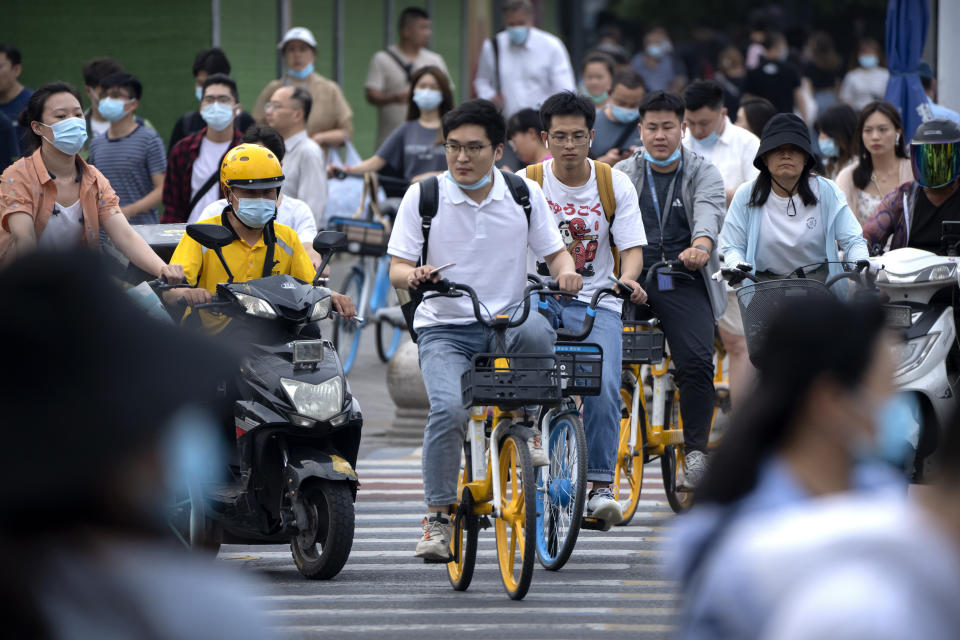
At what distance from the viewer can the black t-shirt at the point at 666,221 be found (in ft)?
30.6

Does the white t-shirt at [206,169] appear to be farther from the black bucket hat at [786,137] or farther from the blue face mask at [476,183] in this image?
the blue face mask at [476,183]

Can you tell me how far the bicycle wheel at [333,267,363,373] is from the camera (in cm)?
1402

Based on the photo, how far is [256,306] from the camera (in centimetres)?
759

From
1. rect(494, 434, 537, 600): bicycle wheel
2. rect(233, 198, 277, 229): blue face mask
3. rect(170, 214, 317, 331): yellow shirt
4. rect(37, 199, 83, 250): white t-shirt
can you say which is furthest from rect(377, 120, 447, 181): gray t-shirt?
rect(494, 434, 537, 600): bicycle wheel

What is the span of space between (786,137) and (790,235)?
483mm

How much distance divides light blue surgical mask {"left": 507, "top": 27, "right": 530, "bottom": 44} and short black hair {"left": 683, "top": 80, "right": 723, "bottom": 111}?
5121 millimetres

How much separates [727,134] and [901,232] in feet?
7.47

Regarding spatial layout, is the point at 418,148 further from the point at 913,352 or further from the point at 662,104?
the point at 913,352

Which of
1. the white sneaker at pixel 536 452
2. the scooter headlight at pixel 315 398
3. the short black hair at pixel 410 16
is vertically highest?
the short black hair at pixel 410 16

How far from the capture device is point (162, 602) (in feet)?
7.42

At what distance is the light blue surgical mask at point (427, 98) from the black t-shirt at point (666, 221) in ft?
16.3

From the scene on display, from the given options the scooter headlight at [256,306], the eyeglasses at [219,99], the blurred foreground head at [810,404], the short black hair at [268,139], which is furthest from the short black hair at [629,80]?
the blurred foreground head at [810,404]

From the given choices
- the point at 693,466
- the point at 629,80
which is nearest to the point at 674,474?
the point at 693,466

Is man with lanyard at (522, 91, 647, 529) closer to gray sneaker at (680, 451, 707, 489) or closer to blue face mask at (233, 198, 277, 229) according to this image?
gray sneaker at (680, 451, 707, 489)
